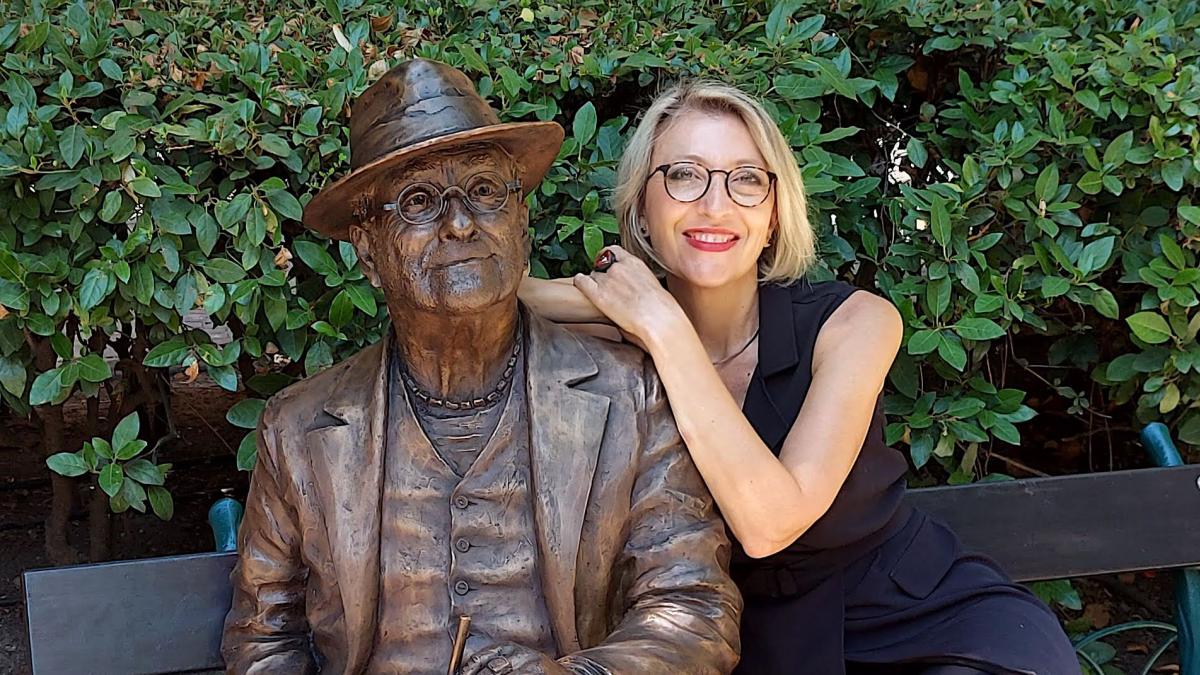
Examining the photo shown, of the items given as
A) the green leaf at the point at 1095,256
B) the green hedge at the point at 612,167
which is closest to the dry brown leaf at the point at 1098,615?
the green hedge at the point at 612,167

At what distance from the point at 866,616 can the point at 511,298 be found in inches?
44.5

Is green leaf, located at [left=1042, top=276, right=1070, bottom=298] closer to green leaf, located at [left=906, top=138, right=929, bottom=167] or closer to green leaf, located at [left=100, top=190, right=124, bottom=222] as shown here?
green leaf, located at [left=906, top=138, right=929, bottom=167]

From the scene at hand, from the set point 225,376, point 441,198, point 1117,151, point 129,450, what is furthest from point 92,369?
point 1117,151

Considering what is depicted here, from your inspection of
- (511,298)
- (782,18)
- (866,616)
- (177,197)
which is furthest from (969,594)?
(177,197)

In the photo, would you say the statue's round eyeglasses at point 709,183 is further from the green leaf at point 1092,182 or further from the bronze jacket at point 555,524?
the green leaf at point 1092,182

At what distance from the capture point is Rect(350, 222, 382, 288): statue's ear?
2.46 meters

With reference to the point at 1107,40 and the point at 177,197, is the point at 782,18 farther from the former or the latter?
the point at 177,197

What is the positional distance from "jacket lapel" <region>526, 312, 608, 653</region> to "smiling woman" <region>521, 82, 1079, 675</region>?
0.76 ft

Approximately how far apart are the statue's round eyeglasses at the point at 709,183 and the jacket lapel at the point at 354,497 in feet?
2.64

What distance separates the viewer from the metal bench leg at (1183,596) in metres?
3.27

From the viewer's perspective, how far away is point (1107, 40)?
12.1ft

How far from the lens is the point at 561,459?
2422 mm

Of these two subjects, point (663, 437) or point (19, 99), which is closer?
point (663, 437)

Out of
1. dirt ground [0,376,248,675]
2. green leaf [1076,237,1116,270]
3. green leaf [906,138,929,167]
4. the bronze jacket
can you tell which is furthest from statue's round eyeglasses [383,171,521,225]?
dirt ground [0,376,248,675]
